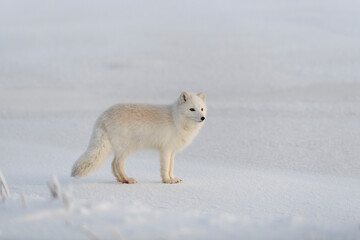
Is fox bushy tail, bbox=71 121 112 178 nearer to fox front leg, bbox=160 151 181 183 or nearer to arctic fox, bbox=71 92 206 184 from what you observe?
arctic fox, bbox=71 92 206 184

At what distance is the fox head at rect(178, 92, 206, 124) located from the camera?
12.1 ft

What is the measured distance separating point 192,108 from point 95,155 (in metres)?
0.92

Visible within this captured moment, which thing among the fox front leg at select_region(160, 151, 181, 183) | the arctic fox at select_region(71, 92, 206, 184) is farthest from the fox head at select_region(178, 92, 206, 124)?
the fox front leg at select_region(160, 151, 181, 183)

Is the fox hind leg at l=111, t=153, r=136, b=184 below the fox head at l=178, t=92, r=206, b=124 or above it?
below

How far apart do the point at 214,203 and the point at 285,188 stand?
2.79ft

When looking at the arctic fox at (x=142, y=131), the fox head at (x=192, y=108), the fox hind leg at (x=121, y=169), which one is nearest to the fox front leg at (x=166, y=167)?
the arctic fox at (x=142, y=131)

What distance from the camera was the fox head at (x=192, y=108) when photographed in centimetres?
368

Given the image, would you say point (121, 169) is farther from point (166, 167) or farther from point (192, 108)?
point (192, 108)

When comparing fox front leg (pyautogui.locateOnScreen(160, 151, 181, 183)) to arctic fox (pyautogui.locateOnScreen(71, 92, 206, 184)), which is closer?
arctic fox (pyautogui.locateOnScreen(71, 92, 206, 184))

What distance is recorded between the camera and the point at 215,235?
1984 millimetres

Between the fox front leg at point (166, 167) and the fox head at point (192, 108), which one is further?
the fox front leg at point (166, 167)

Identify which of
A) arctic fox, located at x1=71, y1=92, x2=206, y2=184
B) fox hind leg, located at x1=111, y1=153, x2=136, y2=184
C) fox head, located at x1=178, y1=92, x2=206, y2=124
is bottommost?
fox hind leg, located at x1=111, y1=153, x2=136, y2=184

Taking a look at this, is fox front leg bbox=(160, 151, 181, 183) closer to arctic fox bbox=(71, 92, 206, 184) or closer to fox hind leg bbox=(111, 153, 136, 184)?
arctic fox bbox=(71, 92, 206, 184)

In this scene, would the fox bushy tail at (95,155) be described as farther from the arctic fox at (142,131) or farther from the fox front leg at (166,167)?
the fox front leg at (166,167)
